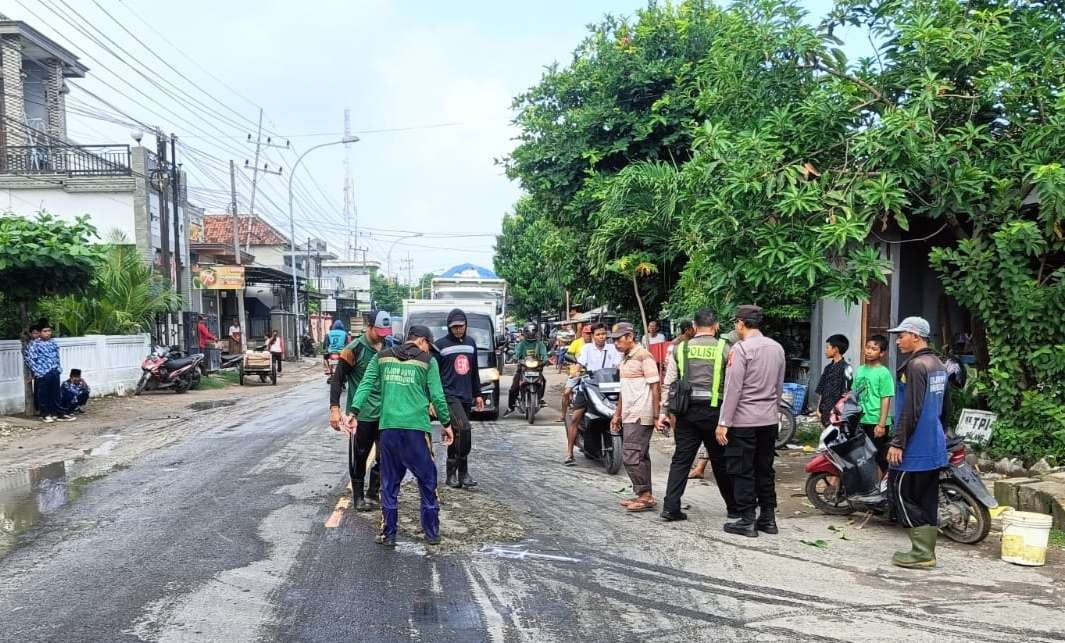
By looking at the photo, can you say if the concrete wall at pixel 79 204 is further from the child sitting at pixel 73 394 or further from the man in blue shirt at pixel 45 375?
the man in blue shirt at pixel 45 375

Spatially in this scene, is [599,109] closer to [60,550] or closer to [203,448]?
[203,448]

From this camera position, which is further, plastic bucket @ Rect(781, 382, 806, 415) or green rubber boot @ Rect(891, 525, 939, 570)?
plastic bucket @ Rect(781, 382, 806, 415)

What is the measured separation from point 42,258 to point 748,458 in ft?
42.0

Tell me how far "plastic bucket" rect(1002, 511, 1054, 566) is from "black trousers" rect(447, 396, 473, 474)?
484 centimetres

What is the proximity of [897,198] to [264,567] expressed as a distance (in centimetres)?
697

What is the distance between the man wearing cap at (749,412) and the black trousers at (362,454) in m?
3.06

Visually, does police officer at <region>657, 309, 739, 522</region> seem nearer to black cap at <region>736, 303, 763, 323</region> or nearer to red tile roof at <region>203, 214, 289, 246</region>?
black cap at <region>736, 303, 763, 323</region>

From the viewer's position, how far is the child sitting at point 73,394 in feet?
51.0

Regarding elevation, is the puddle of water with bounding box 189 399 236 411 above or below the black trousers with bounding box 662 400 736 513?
below

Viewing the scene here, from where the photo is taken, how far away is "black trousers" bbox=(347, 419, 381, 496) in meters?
7.30

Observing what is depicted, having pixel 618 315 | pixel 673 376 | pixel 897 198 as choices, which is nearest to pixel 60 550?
pixel 673 376

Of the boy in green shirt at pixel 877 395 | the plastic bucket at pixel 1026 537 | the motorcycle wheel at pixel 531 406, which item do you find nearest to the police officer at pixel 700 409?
the boy in green shirt at pixel 877 395

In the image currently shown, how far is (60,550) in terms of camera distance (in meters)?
6.19

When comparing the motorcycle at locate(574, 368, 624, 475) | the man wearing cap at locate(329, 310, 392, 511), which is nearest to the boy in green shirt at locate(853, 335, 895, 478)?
the motorcycle at locate(574, 368, 624, 475)
